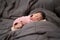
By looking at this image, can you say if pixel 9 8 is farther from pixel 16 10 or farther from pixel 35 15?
pixel 35 15

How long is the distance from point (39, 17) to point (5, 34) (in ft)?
1.47

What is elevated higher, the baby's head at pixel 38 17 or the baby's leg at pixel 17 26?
the baby's head at pixel 38 17

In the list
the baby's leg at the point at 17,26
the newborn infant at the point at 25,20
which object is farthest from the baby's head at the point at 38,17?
the baby's leg at the point at 17,26

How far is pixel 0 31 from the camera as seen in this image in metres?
1.50

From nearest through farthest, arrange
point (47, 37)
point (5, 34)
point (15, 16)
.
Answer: point (47, 37), point (5, 34), point (15, 16)

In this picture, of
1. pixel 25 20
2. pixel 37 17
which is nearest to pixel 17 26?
pixel 25 20

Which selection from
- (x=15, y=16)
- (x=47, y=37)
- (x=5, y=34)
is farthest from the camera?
(x=15, y=16)

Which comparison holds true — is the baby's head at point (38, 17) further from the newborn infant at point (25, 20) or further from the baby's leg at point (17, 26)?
the baby's leg at point (17, 26)

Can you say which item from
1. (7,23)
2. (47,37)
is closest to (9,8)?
(7,23)

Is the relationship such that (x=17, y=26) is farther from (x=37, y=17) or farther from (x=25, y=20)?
(x=37, y=17)

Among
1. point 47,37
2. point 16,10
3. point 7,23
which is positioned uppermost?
point 16,10

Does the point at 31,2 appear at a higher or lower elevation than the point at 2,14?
higher

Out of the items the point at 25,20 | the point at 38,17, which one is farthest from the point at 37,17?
the point at 25,20

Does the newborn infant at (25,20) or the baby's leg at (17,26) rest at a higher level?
the newborn infant at (25,20)
